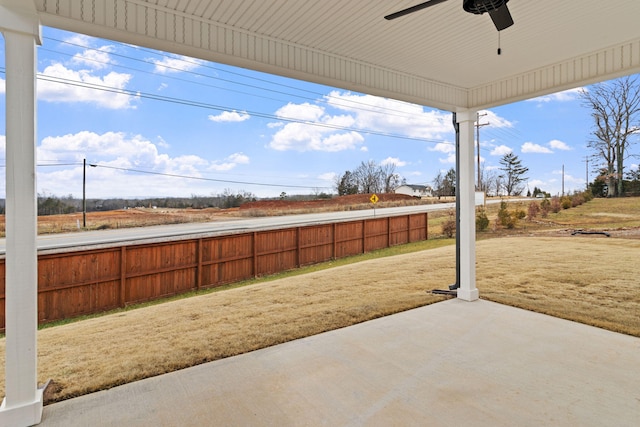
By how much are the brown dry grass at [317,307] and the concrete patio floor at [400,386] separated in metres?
0.35

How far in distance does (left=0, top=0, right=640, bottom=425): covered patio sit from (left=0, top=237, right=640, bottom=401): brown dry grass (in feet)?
2.99

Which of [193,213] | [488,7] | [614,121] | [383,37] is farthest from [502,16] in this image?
[614,121]

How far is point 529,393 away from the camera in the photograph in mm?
2201

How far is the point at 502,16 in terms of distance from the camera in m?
1.91

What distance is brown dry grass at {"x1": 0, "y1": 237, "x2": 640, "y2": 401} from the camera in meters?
2.90

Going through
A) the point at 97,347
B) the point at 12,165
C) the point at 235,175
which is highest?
the point at 235,175

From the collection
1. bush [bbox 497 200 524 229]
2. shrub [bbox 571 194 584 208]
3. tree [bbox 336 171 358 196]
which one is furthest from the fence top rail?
shrub [bbox 571 194 584 208]

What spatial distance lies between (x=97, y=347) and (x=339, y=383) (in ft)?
8.14

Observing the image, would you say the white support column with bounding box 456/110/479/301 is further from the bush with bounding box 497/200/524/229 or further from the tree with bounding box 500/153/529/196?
the tree with bounding box 500/153/529/196

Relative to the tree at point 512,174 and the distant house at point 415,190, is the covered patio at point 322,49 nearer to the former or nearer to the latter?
the tree at point 512,174

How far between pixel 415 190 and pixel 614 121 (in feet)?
16.0

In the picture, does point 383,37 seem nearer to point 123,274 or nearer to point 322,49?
point 322,49

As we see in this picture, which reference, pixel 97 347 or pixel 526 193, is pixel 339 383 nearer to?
pixel 97 347

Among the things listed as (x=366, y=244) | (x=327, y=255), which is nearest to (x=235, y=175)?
(x=327, y=255)
